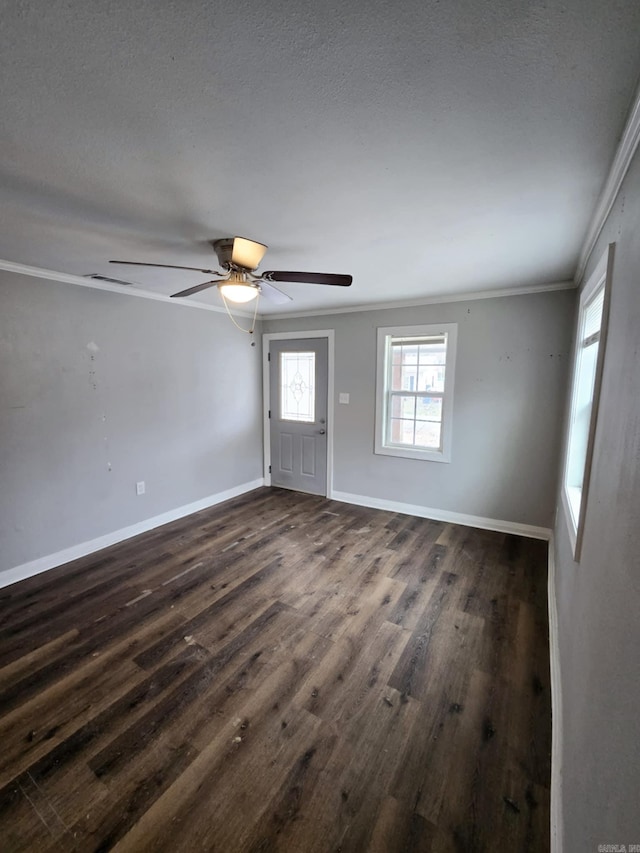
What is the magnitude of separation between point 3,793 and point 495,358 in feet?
13.6

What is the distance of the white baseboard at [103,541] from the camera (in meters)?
2.79

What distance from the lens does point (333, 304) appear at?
13.3 ft

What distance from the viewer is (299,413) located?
4797mm

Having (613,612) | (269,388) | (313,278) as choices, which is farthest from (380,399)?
(613,612)

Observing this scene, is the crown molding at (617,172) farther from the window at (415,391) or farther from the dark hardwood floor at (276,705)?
the dark hardwood floor at (276,705)

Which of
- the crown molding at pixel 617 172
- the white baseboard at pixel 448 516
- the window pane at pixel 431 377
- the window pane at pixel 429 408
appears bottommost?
the white baseboard at pixel 448 516

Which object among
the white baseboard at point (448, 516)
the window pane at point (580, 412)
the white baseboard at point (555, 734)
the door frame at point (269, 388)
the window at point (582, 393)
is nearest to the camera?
the white baseboard at point (555, 734)

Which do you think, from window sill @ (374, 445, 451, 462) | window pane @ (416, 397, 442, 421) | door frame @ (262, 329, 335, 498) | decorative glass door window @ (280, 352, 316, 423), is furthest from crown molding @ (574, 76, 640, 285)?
decorative glass door window @ (280, 352, 316, 423)

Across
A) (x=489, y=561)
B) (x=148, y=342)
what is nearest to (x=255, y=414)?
(x=148, y=342)

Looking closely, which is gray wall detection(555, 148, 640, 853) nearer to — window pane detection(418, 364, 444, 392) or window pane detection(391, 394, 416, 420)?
window pane detection(418, 364, 444, 392)

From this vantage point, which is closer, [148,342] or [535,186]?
[535,186]

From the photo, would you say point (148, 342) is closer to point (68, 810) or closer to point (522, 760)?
point (68, 810)

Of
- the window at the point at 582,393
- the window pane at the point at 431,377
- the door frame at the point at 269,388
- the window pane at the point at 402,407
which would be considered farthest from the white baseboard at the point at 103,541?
→ the window at the point at 582,393

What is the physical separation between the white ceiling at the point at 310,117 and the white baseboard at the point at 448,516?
257 cm
